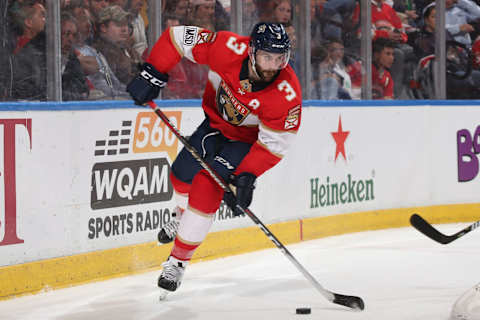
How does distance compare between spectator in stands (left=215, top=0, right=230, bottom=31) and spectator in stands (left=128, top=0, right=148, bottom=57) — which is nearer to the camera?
spectator in stands (left=128, top=0, right=148, bottom=57)

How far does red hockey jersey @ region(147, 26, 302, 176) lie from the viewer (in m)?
3.68

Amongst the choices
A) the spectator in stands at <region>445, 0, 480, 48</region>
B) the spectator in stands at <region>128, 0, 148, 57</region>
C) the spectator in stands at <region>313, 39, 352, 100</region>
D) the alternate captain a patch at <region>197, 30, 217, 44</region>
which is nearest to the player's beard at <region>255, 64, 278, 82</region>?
the alternate captain a patch at <region>197, 30, 217, 44</region>

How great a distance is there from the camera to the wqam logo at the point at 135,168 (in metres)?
4.57

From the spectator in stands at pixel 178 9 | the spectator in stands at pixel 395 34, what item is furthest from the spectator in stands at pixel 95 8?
the spectator in stands at pixel 395 34

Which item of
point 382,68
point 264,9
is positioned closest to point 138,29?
point 264,9

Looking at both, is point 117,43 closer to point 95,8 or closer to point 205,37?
point 95,8

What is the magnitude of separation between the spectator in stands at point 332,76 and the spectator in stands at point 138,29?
1.71m

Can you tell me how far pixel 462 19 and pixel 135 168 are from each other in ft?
12.9

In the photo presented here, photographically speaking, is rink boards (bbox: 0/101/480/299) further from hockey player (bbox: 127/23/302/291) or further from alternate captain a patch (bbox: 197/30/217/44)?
alternate captain a patch (bbox: 197/30/217/44)

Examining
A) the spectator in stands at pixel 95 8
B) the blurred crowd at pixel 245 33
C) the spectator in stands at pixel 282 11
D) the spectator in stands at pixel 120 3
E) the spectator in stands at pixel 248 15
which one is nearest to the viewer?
the blurred crowd at pixel 245 33

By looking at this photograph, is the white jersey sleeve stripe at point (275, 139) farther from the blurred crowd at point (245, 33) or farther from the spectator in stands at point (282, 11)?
the spectator in stands at point (282, 11)

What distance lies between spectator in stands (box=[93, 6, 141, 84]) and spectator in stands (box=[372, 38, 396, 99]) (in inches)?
97.4

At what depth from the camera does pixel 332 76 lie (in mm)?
6785

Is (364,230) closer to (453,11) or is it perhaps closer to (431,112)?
(431,112)
